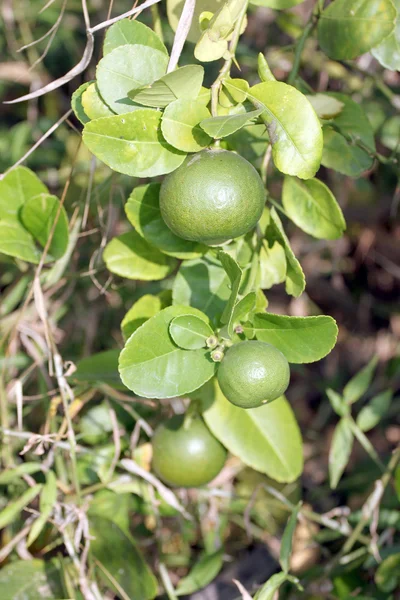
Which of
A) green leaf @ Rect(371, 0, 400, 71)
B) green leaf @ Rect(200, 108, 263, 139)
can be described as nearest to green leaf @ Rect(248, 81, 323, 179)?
green leaf @ Rect(200, 108, 263, 139)

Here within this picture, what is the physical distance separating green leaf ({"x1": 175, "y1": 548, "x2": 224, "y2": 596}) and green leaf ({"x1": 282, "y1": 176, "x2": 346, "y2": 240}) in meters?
0.72

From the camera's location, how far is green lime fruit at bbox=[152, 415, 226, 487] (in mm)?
1144

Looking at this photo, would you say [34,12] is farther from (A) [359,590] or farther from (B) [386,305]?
(A) [359,590]

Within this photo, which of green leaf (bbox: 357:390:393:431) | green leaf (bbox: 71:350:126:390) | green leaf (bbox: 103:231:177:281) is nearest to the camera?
green leaf (bbox: 103:231:177:281)

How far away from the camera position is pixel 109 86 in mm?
844

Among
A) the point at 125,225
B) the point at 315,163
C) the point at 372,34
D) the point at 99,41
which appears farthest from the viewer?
the point at 99,41

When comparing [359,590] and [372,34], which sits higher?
[372,34]

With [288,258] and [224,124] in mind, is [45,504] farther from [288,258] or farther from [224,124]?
[224,124]

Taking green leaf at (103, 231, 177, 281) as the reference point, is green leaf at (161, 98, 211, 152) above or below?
above

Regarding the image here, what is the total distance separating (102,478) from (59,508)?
0.11 meters

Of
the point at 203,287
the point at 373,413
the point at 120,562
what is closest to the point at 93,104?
the point at 203,287

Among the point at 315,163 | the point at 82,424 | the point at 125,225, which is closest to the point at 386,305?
the point at 125,225

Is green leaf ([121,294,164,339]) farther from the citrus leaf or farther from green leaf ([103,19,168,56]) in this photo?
green leaf ([103,19,168,56])

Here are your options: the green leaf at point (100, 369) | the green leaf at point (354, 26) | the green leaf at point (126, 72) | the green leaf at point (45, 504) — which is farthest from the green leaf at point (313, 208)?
the green leaf at point (45, 504)
